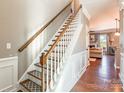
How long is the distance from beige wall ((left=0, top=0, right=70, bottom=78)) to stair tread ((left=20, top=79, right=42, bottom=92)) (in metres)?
0.24

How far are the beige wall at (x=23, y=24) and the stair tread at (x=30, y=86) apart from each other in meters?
0.24

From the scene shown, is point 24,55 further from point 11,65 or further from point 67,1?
point 67,1

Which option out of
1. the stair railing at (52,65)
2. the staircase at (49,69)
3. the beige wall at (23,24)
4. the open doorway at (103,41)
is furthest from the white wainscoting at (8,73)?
the open doorway at (103,41)

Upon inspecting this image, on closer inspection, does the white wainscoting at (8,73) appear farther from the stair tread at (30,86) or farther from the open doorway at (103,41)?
Answer: the open doorway at (103,41)

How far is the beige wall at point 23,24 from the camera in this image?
283 centimetres

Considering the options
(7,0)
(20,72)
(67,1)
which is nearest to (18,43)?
(20,72)

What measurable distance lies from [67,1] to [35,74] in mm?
4101

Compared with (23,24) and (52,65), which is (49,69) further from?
(23,24)

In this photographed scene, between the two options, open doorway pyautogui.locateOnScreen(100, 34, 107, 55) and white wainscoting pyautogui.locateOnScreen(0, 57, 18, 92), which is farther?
open doorway pyautogui.locateOnScreen(100, 34, 107, 55)

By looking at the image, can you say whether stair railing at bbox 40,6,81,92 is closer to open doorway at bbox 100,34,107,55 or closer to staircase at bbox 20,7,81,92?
staircase at bbox 20,7,81,92

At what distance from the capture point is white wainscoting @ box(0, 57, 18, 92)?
2797mm

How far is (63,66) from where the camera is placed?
3.03 m

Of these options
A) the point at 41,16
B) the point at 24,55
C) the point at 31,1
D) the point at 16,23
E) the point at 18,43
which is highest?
the point at 31,1

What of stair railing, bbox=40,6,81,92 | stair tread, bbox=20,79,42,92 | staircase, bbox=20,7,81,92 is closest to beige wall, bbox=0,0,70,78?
stair tread, bbox=20,79,42,92
